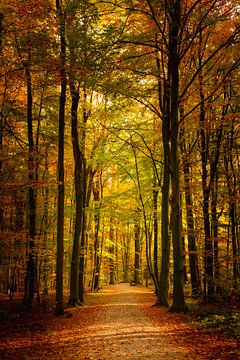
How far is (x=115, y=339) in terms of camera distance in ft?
26.6

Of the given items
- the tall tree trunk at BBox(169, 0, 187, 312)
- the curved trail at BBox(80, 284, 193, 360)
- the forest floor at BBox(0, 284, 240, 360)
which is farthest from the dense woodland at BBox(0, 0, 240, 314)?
the curved trail at BBox(80, 284, 193, 360)

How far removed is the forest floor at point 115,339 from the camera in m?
6.75

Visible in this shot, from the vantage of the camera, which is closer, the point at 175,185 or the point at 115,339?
the point at 115,339

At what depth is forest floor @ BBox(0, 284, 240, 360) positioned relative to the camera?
266 inches

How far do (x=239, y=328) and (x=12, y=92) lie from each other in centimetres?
1290

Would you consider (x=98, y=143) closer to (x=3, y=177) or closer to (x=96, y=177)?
Result: (x=3, y=177)

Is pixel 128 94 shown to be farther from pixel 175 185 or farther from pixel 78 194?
pixel 78 194

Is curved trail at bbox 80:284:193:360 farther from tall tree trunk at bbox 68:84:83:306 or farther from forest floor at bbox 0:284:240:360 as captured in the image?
tall tree trunk at bbox 68:84:83:306

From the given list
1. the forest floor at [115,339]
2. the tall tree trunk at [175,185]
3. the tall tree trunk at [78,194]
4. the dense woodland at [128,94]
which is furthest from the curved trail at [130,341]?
the tall tree trunk at [78,194]

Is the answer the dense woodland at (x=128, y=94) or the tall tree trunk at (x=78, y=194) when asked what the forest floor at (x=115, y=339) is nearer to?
the dense woodland at (x=128, y=94)

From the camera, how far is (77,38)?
10.4 meters

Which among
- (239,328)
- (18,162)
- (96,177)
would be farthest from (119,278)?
(239,328)

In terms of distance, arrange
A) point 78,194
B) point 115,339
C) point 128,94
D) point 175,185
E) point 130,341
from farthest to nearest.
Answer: point 78,194 < point 128,94 < point 175,185 < point 115,339 < point 130,341

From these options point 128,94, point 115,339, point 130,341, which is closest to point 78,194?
point 128,94
